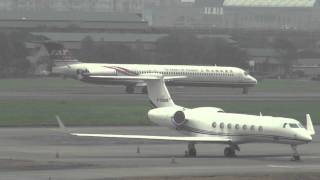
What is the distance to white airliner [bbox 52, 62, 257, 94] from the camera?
109m

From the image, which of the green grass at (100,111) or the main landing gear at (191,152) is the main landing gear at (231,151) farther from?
the green grass at (100,111)

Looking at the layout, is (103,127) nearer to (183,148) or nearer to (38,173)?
(183,148)

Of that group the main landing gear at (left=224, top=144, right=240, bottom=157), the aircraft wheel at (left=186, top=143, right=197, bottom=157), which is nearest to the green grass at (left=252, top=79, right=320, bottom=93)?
the main landing gear at (left=224, top=144, right=240, bottom=157)

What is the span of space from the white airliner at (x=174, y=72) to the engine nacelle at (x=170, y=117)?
198ft

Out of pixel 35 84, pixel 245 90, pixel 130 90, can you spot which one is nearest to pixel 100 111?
pixel 130 90

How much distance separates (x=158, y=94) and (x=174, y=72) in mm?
63380

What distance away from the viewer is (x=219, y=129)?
4559cm

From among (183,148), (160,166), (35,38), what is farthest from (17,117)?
(35,38)

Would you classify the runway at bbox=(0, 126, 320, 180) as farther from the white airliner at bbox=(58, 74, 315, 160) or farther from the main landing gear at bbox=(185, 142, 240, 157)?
the white airliner at bbox=(58, 74, 315, 160)

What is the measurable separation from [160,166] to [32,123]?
26.8 m

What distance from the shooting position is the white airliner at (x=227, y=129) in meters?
43.7

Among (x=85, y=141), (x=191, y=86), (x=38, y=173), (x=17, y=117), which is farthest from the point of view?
(x=191, y=86)

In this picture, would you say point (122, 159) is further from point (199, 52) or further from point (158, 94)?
point (199, 52)

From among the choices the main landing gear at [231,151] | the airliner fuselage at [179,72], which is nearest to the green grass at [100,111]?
the main landing gear at [231,151]
